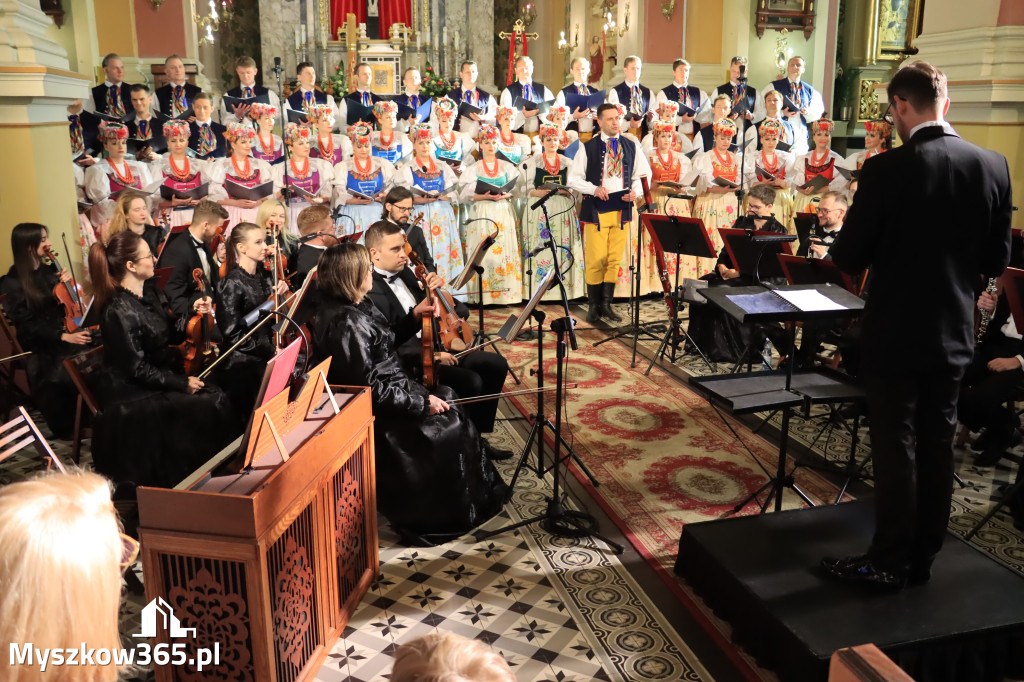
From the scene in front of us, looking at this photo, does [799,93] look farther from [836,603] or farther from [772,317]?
[836,603]

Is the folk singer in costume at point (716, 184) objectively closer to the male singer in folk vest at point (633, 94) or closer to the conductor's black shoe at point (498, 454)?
the male singer in folk vest at point (633, 94)

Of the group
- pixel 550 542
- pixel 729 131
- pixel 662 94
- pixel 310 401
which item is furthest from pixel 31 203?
pixel 662 94

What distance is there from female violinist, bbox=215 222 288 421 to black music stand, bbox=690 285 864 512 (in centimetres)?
246

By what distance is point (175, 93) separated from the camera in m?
10.2

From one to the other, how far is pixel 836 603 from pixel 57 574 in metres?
2.59

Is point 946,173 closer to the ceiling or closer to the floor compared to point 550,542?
closer to the ceiling

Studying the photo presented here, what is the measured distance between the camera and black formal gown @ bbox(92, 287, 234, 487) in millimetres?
4102

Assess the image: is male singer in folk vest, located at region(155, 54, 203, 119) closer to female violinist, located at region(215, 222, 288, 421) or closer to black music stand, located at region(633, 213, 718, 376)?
female violinist, located at region(215, 222, 288, 421)

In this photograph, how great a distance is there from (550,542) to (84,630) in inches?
109

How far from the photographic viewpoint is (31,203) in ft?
18.1

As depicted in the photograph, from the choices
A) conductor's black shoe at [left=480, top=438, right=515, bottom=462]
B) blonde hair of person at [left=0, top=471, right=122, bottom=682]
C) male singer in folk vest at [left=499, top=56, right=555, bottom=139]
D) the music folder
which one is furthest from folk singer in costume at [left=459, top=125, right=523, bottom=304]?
blonde hair of person at [left=0, top=471, right=122, bottom=682]

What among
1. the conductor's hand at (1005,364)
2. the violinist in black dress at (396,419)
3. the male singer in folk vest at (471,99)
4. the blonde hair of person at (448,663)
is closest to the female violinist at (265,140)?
the male singer in folk vest at (471,99)

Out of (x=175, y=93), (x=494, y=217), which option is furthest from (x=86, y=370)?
(x=175, y=93)

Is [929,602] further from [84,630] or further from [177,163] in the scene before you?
[177,163]
